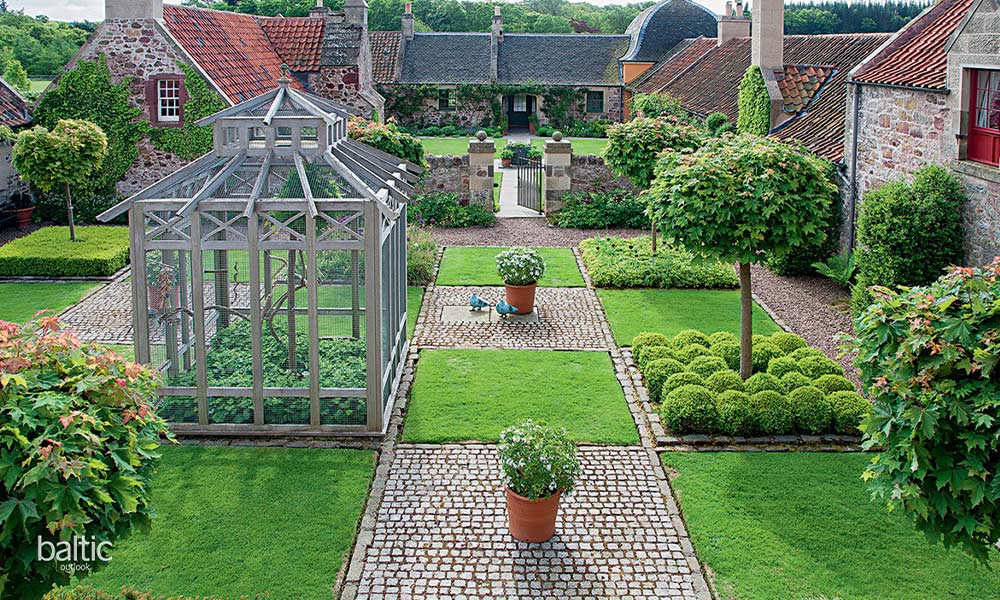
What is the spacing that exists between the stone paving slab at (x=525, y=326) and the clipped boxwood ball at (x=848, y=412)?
13.5 feet

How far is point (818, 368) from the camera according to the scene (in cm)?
1242

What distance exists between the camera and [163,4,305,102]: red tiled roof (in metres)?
25.2

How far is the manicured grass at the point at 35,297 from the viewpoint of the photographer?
1658cm

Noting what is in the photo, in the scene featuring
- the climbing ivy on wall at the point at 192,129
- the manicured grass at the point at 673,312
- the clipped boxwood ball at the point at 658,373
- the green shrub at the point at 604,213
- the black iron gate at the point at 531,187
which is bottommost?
the clipped boxwood ball at the point at 658,373

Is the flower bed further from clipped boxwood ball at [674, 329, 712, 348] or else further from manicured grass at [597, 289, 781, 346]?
manicured grass at [597, 289, 781, 346]

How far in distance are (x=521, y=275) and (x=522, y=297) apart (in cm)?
47

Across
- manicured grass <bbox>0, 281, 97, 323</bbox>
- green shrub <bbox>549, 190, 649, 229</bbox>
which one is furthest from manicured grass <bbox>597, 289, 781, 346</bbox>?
manicured grass <bbox>0, 281, 97, 323</bbox>

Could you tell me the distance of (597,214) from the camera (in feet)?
81.6

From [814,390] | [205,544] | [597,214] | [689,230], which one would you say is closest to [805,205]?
[689,230]

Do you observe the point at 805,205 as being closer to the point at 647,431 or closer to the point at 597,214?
the point at 647,431

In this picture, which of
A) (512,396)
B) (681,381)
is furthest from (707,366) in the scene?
(512,396)

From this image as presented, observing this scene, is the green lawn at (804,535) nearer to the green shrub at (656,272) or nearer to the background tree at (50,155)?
the green shrub at (656,272)

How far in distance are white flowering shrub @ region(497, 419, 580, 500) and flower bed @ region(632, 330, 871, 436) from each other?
2908 millimetres

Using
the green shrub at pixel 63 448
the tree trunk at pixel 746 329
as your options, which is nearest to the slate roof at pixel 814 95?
the tree trunk at pixel 746 329
